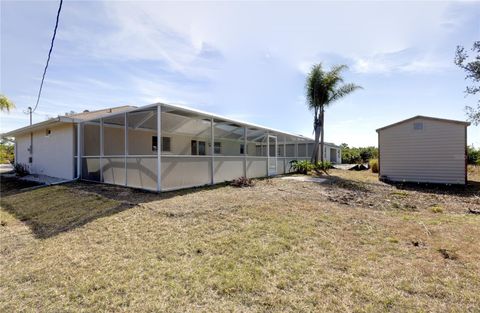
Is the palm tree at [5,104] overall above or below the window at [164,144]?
above

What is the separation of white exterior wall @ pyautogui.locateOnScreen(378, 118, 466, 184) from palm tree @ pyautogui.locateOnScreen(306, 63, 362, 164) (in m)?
4.72

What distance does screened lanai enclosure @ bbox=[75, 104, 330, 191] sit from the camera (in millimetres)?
8125

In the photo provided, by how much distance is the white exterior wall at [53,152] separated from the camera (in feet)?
37.5

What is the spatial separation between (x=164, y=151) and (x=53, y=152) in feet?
18.6

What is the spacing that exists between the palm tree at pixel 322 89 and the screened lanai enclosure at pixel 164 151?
2377 mm

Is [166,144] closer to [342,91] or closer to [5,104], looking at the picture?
[5,104]

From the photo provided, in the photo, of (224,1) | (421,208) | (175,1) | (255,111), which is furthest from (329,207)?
(255,111)

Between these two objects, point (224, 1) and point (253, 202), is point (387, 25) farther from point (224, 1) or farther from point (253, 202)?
point (253, 202)

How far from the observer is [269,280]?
289 centimetres

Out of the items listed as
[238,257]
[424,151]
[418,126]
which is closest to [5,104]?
[238,257]

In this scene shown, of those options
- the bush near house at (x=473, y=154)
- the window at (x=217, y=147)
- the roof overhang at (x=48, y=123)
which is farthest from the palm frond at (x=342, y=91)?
the roof overhang at (x=48, y=123)

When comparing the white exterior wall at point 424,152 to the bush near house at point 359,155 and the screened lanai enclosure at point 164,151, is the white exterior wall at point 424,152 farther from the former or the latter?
the bush near house at point 359,155

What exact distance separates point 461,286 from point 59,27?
8.45 m

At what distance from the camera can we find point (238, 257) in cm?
346
